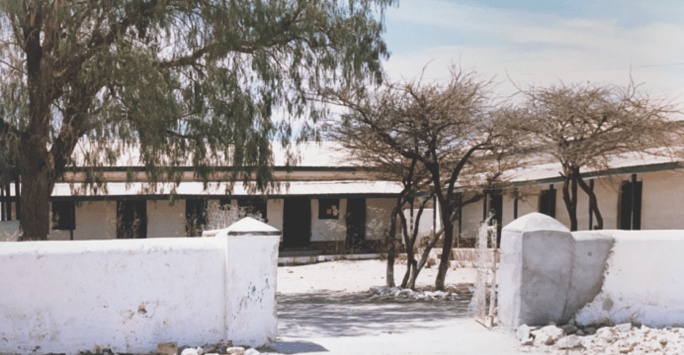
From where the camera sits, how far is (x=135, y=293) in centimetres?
686

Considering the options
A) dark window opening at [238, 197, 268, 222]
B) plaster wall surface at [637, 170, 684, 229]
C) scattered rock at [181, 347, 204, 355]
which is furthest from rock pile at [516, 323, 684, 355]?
dark window opening at [238, 197, 268, 222]

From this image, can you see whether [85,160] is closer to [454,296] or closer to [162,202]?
[454,296]

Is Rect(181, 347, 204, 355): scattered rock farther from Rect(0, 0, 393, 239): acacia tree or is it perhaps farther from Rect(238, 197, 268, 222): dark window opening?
Rect(238, 197, 268, 222): dark window opening

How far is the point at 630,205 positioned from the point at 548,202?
12.8 feet

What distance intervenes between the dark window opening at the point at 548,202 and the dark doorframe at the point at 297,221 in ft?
29.6

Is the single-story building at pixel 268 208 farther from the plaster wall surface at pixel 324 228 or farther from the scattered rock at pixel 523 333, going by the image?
the scattered rock at pixel 523 333

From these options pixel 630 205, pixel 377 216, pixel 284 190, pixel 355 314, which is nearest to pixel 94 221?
pixel 284 190

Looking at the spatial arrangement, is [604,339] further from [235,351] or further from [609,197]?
[609,197]

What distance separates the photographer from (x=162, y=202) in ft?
78.6

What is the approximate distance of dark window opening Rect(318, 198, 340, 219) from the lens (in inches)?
1016

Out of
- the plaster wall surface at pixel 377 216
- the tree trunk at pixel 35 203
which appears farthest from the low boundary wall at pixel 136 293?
Answer: the plaster wall surface at pixel 377 216

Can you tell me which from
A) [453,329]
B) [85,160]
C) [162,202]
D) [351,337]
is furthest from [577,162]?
[162,202]

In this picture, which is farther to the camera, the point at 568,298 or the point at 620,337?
the point at 568,298

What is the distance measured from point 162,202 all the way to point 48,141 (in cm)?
1269
